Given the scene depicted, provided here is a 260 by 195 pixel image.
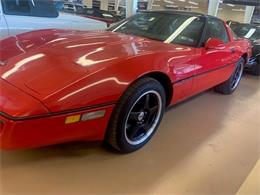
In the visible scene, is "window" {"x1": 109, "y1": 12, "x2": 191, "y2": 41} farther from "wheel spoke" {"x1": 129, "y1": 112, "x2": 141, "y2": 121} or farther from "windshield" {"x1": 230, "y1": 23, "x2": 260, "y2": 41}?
"windshield" {"x1": 230, "y1": 23, "x2": 260, "y2": 41}

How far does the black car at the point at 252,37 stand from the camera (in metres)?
5.56

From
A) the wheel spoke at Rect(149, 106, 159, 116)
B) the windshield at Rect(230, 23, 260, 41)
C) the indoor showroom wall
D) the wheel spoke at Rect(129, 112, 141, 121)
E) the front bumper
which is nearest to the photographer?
the front bumper

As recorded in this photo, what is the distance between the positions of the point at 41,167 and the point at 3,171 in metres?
0.24

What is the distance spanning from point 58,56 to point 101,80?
17.5 inches

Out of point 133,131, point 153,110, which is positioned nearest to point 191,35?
point 153,110

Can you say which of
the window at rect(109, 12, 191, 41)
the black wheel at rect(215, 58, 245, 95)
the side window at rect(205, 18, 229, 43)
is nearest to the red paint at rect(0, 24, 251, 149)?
the window at rect(109, 12, 191, 41)

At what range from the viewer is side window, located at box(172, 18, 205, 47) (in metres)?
2.81

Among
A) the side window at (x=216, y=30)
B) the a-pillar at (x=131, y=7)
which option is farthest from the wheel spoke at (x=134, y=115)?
the a-pillar at (x=131, y=7)

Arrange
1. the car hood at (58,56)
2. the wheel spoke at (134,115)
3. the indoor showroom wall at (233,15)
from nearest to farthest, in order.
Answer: the car hood at (58,56) < the wheel spoke at (134,115) < the indoor showroom wall at (233,15)

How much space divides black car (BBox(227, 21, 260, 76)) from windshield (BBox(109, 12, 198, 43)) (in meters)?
3.06

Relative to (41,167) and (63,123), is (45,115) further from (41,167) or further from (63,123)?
(41,167)

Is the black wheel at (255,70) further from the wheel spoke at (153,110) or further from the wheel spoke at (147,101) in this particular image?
the wheel spoke at (147,101)

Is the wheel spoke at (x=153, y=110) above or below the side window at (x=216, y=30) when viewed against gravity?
below

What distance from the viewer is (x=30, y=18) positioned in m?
3.57
